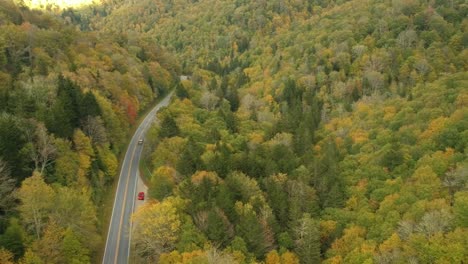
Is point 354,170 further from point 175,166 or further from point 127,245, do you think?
point 127,245

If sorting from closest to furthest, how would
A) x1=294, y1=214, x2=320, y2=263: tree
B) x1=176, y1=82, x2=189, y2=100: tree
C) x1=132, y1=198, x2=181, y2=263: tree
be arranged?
x1=132, y1=198, x2=181, y2=263: tree
x1=294, y1=214, x2=320, y2=263: tree
x1=176, y1=82, x2=189, y2=100: tree

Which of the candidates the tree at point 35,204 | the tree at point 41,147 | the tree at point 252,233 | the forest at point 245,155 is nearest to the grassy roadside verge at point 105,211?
the forest at point 245,155

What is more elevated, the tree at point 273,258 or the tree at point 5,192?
the tree at point 5,192

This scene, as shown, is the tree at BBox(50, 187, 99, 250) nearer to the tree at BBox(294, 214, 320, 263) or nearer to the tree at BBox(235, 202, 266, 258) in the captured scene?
the tree at BBox(235, 202, 266, 258)

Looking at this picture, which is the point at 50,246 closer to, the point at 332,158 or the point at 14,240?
the point at 14,240

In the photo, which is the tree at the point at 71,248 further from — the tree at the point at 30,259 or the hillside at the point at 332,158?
the hillside at the point at 332,158

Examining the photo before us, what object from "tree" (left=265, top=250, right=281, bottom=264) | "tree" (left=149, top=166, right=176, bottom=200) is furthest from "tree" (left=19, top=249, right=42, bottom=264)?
"tree" (left=265, top=250, right=281, bottom=264)
